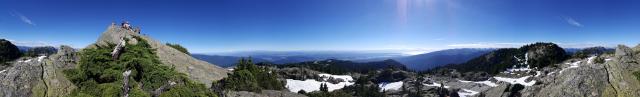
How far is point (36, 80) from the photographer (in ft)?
77.2

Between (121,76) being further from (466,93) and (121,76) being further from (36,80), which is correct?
(466,93)

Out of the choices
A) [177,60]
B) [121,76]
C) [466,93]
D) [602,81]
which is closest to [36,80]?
[121,76]

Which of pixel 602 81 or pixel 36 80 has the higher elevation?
pixel 36 80

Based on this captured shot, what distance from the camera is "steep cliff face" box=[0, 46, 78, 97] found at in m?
22.6

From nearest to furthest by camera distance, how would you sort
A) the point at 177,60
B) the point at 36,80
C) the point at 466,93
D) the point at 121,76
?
the point at 36,80 < the point at 121,76 < the point at 177,60 < the point at 466,93

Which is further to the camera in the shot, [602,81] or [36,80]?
[602,81]

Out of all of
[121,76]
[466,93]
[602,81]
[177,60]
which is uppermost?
[177,60]

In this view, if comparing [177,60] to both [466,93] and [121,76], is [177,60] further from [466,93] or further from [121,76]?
[466,93]

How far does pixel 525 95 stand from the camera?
33.9m

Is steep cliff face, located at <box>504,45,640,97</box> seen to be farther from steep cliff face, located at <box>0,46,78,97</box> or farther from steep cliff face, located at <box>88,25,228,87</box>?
steep cliff face, located at <box>0,46,78,97</box>

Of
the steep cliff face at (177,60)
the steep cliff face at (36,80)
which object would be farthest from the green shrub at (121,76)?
the steep cliff face at (177,60)

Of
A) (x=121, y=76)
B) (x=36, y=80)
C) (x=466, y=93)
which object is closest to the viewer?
(x=36, y=80)

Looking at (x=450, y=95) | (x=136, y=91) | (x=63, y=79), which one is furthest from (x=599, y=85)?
(x=450, y=95)

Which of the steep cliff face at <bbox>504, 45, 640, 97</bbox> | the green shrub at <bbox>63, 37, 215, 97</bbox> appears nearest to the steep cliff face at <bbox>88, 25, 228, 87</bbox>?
the green shrub at <bbox>63, 37, 215, 97</bbox>
